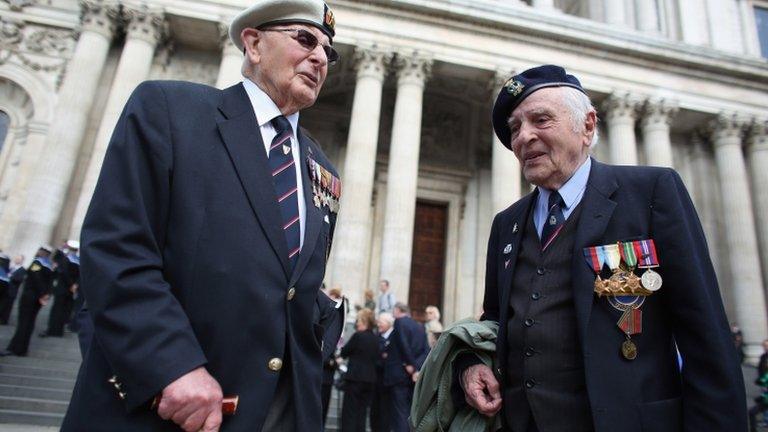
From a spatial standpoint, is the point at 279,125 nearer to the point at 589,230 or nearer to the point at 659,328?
the point at 589,230

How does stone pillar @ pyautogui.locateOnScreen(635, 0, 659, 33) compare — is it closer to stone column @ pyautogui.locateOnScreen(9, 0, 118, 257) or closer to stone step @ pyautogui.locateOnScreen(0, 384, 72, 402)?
stone column @ pyautogui.locateOnScreen(9, 0, 118, 257)

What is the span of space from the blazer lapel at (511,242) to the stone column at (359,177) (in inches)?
439

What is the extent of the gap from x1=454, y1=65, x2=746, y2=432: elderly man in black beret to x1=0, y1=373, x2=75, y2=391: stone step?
764 centimetres

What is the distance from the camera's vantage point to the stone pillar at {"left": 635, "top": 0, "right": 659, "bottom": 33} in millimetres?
20906

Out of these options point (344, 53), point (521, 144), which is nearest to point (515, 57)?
point (344, 53)

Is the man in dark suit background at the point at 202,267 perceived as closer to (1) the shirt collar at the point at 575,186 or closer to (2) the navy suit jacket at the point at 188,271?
(2) the navy suit jacket at the point at 188,271

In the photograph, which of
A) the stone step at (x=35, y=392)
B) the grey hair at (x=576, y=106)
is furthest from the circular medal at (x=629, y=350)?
the stone step at (x=35, y=392)

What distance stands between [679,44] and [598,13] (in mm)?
5836

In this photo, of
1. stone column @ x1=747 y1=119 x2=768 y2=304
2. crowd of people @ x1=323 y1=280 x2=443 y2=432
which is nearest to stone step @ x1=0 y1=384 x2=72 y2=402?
crowd of people @ x1=323 y1=280 x2=443 y2=432

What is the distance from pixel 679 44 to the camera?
17406 mm

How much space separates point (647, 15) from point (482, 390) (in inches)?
966

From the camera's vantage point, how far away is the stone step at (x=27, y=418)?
6238mm

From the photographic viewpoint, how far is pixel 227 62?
15.0 metres

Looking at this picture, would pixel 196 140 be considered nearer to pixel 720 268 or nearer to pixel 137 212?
pixel 137 212
